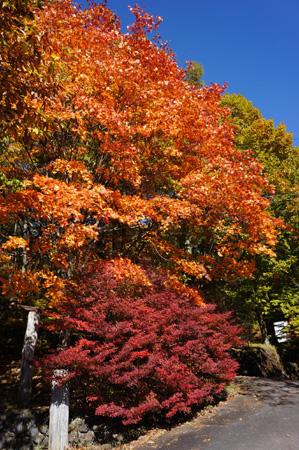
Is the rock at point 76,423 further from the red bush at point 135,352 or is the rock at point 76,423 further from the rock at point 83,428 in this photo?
the red bush at point 135,352

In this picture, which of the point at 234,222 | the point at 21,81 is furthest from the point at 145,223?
the point at 21,81

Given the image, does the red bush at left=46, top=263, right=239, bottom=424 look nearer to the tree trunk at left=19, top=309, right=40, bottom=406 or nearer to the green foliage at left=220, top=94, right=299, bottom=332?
the tree trunk at left=19, top=309, right=40, bottom=406

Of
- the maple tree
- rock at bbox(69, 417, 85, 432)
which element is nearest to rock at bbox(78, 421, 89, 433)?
rock at bbox(69, 417, 85, 432)

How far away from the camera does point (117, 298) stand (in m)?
9.60

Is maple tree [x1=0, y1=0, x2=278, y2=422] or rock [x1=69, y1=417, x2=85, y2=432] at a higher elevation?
maple tree [x1=0, y1=0, x2=278, y2=422]

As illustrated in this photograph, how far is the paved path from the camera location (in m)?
8.08

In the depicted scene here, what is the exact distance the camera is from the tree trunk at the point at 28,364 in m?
9.79

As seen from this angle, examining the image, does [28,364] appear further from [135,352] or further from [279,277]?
[279,277]

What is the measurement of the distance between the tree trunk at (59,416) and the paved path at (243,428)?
1638mm

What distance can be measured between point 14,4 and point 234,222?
31.5ft

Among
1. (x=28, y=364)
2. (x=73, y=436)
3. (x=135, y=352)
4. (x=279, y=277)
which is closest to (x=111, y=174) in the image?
(x=135, y=352)

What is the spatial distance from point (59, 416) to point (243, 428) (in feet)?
14.6

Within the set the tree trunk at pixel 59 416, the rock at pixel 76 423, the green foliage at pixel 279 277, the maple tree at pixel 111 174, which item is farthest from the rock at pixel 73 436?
the green foliage at pixel 279 277

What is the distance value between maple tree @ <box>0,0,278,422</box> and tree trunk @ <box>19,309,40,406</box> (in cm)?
61
